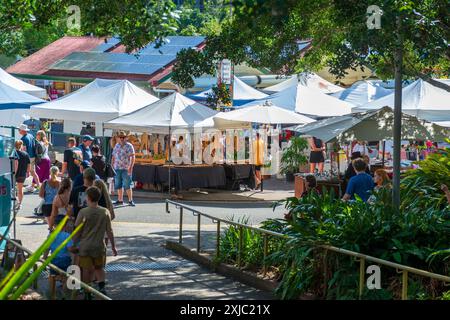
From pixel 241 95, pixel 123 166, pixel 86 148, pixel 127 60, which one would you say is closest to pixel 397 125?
pixel 86 148

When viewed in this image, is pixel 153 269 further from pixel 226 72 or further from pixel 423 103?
pixel 226 72

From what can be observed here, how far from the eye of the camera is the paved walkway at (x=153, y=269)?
43.8 feet

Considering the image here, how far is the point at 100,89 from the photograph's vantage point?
30297 mm

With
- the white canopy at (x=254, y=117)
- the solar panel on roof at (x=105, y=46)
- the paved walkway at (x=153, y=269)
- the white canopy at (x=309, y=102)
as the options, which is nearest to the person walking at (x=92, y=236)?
the paved walkway at (x=153, y=269)

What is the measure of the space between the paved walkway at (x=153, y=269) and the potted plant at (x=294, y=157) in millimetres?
9403

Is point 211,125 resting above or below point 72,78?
below

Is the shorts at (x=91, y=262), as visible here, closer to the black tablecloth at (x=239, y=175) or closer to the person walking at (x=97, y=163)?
the person walking at (x=97, y=163)

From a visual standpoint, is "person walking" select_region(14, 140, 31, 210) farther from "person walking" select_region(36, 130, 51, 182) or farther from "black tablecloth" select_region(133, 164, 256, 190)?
"black tablecloth" select_region(133, 164, 256, 190)

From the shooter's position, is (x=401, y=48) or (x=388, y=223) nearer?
(x=388, y=223)

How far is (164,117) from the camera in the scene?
26031 millimetres

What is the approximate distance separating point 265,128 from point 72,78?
1751 cm

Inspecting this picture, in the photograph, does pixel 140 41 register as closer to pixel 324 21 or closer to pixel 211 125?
pixel 324 21

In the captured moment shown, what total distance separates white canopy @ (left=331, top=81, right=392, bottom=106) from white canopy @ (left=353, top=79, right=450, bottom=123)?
6272mm
